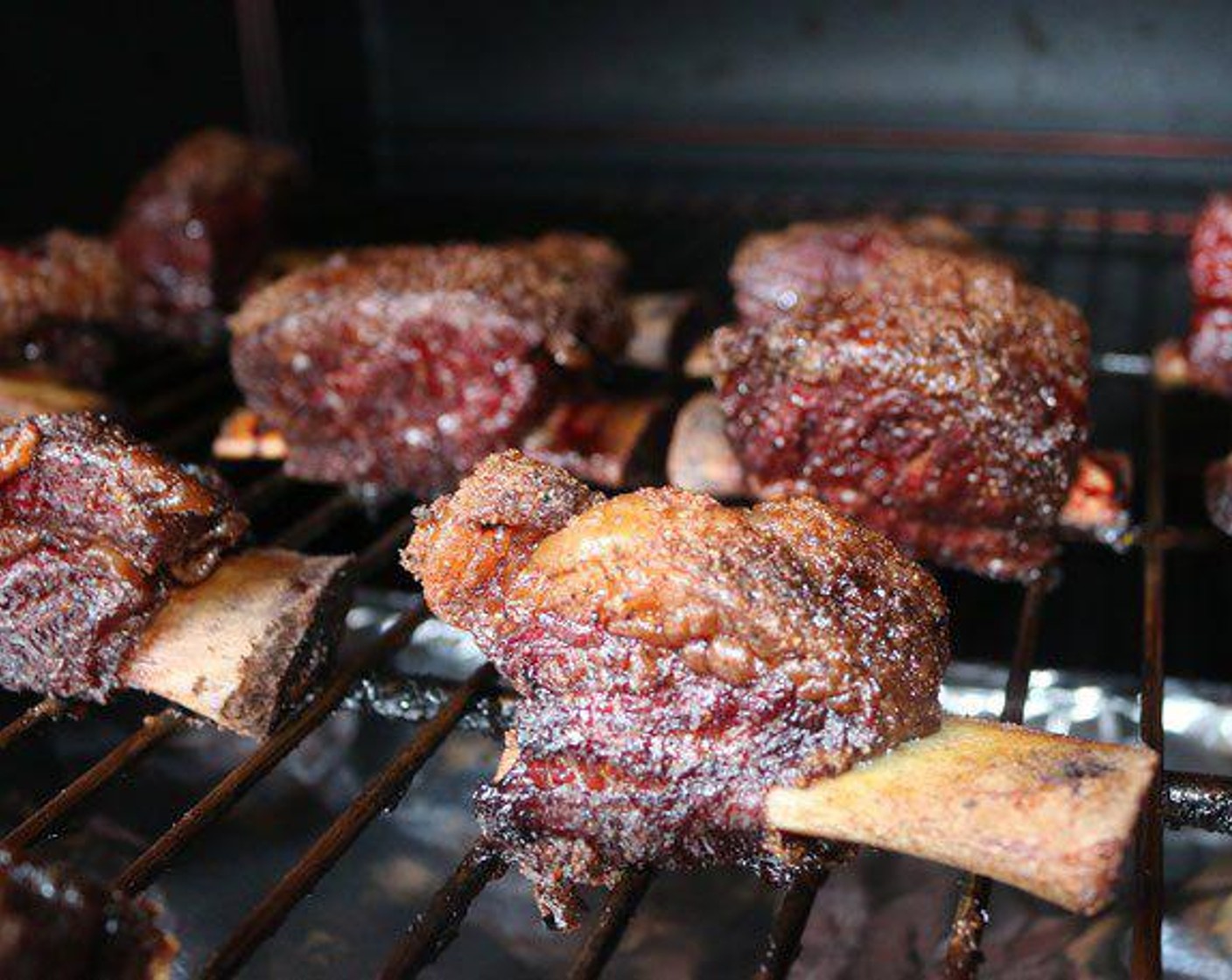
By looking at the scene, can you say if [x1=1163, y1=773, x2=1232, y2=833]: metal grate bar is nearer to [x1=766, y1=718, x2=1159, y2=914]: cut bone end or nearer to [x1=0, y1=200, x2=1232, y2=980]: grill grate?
[x1=0, y1=200, x2=1232, y2=980]: grill grate

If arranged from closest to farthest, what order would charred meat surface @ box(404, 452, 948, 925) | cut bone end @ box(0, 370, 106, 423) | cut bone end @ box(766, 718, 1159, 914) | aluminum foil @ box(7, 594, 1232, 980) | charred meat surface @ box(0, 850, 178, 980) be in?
charred meat surface @ box(0, 850, 178, 980) → cut bone end @ box(766, 718, 1159, 914) → charred meat surface @ box(404, 452, 948, 925) → aluminum foil @ box(7, 594, 1232, 980) → cut bone end @ box(0, 370, 106, 423)

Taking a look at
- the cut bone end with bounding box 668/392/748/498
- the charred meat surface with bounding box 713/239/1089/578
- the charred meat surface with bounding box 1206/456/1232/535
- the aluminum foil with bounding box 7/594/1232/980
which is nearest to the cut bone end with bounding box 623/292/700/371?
the cut bone end with bounding box 668/392/748/498

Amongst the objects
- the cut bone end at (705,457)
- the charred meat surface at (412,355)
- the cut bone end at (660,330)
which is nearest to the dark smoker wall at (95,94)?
the charred meat surface at (412,355)

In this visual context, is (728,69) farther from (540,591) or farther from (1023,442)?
(540,591)

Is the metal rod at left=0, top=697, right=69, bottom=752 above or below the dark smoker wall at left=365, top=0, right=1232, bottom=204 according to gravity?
below

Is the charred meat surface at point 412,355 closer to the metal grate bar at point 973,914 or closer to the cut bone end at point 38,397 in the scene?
the cut bone end at point 38,397

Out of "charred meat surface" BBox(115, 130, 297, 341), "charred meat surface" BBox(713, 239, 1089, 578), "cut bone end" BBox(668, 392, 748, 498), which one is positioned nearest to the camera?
"charred meat surface" BBox(713, 239, 1089, 578)

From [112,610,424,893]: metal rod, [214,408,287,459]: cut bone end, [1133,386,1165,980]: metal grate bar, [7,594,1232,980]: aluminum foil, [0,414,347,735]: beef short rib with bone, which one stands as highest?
[0,414,347,735]: beef short rib with bone

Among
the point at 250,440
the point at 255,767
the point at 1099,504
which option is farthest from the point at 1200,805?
the point at 250,440
